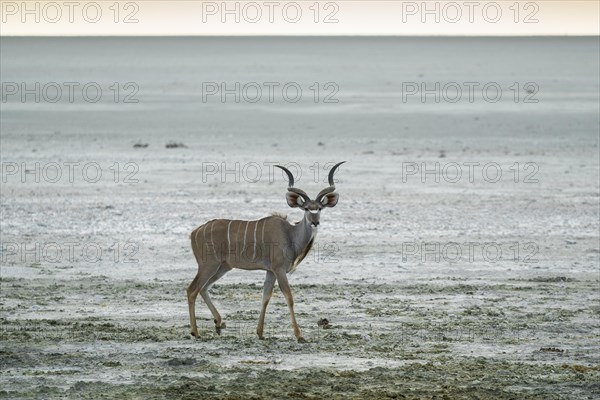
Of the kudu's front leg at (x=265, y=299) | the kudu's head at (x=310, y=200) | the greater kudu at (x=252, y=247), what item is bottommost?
the kudu's front leg at (x=265, y=299)

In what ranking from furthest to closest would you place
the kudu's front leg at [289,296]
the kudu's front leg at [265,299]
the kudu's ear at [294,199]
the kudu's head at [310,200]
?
the kudu's ear at [294,199]
the kudu's head at [310,200]
the kudu's front leg at [265,299]
the kudu's front leg at [289,296]

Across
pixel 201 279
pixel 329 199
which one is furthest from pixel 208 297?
pixel 329 199

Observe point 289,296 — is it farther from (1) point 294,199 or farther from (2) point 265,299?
(1) point 294,199

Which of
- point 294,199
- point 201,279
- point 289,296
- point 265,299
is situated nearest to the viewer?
point 289,296

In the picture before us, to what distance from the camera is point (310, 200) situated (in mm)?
11523

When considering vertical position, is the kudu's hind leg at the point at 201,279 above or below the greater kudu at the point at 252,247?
below

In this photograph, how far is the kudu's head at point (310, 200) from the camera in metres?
11.3

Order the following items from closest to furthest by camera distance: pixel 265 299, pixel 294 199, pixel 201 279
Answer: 1. pixel 265 299
2. pixel 201 279
3. pixel 294 199

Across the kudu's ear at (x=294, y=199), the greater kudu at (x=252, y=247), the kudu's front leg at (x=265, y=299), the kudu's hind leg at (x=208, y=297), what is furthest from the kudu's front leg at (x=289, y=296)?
the kudu's ear at (x=294, y=199)

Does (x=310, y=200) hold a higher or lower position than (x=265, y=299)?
higher

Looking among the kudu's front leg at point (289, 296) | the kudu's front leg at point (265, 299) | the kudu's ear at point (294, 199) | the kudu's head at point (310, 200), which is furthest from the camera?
the kudu's ear at point (294, 199)

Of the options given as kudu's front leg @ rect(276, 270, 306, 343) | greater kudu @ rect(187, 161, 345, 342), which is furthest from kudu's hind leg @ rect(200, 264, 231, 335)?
kudu's front leg @ rect(276, 270, 306, 343)

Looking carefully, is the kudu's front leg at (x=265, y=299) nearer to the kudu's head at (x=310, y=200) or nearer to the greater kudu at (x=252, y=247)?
the greater kudu at (x=252, y=247)

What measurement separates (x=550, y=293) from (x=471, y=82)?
144 feet
